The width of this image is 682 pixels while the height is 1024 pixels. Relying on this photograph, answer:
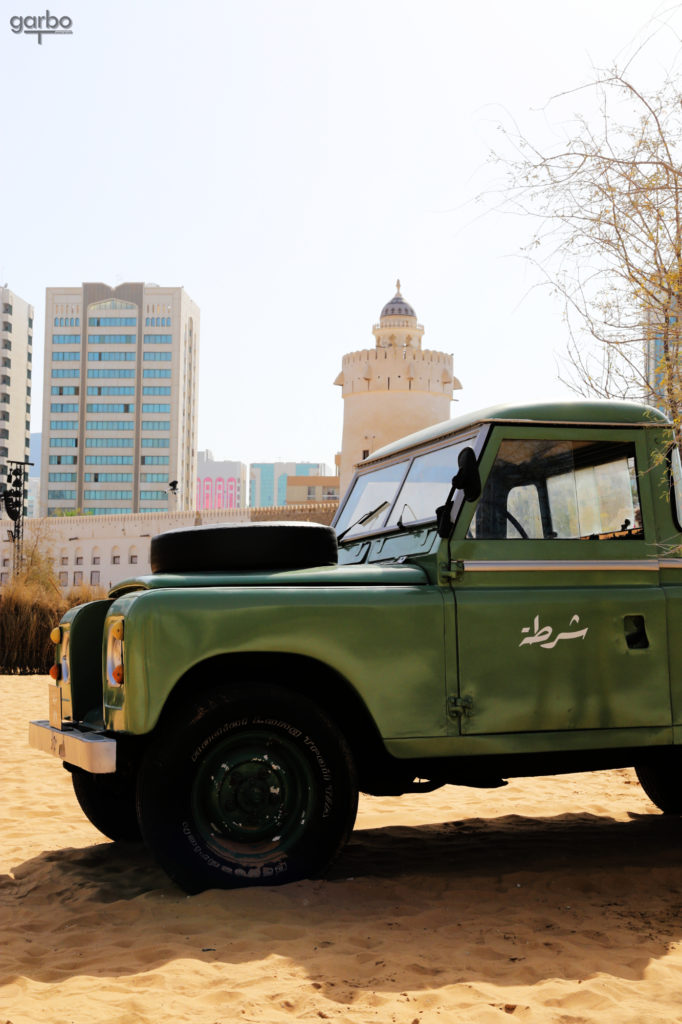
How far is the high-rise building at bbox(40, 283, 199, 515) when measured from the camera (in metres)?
137

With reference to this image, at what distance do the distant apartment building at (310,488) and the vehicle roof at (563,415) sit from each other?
387 feet

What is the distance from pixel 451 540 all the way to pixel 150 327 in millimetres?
137581

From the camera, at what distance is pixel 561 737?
5180 millimetres

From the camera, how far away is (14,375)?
133 meters

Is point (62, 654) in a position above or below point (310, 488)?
below

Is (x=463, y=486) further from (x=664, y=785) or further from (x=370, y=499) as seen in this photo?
(x=664, y=785)

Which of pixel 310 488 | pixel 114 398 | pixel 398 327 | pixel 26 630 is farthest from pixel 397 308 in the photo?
pixel 114 398

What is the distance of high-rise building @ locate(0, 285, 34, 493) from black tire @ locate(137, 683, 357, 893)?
126014 mm

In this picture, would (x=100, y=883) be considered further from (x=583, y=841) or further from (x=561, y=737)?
(x=583, y=841)

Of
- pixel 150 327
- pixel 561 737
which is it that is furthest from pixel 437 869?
pixel 150 327

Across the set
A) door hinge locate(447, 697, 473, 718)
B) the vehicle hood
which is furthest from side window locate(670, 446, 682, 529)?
door hinge locate(447, 697, 473, 718)

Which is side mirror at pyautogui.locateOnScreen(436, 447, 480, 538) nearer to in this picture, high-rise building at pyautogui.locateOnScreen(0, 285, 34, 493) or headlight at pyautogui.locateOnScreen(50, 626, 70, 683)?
headlight at pyautogui.locateOnScreen(50, 626, 70, 683)

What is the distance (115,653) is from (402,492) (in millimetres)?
1963

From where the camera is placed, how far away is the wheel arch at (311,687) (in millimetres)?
4961
